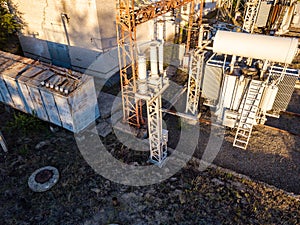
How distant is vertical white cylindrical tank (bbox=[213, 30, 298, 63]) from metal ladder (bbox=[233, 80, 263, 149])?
150 centimetres

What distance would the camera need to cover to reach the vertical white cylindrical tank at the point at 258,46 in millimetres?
8867

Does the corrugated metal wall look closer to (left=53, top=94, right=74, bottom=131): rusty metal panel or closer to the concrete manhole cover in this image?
(left=53, top=94, right=74, bottom=131): rusty metal panel

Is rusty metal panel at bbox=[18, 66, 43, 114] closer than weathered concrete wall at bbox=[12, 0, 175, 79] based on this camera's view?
Yes

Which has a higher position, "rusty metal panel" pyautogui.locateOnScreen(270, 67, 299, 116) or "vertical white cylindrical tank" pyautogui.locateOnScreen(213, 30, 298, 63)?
"vertical white cylindrical tank" pyautogui.locateOnScreen(213, 30, 298, 63)

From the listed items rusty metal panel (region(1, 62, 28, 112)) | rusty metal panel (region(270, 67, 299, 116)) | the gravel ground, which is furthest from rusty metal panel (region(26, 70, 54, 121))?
rusty metal panel (region(270, 67, 299, 116))

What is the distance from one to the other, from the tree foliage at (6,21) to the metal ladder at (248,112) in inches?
646

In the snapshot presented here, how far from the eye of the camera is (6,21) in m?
16.6

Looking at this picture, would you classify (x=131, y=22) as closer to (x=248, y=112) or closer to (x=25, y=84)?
(x=25, y=84)

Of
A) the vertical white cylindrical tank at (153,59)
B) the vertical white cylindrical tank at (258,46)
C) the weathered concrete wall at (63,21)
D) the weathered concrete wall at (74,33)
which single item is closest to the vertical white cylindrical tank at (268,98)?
the vertical white cylindrical tank at (258,46)

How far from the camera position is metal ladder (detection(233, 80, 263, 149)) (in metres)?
10.5

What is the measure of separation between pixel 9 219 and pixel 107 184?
360 cm

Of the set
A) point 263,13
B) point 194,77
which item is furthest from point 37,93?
point 263,13

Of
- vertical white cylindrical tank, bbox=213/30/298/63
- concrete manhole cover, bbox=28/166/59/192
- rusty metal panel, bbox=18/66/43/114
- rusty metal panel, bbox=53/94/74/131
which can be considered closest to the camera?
vertical white cylindrical tank, bbox=213/30/298/63

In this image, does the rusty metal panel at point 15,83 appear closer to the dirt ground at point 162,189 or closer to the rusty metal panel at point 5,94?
the rusty metal panel at point 5,94
